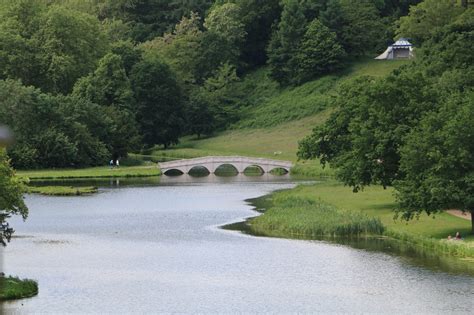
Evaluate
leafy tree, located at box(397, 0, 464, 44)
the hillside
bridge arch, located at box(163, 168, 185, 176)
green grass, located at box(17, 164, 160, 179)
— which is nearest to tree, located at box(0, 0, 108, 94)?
the hillside

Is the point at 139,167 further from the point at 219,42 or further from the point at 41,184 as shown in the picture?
the point at 219,42

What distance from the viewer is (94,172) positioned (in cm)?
11500

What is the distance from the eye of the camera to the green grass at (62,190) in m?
94.1

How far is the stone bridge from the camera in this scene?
119506 mm

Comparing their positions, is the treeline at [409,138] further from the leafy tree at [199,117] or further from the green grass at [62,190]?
the leafy tree at [199,117]

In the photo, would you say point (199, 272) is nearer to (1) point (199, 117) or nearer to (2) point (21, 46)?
(2) point (21, 46)

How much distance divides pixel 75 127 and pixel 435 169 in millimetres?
64168

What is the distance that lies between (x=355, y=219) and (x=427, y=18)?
89246 mm

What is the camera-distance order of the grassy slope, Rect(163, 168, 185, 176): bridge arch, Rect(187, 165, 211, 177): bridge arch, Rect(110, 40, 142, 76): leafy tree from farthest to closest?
Rect(110, 40, 142, 76): leafy tree
the grassy slope
Rect(187, 165, 211, 177): bridge arch
Rect(163, 168, 185, 176): bridge arch

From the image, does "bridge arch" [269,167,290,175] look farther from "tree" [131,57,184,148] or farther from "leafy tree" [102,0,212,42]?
"leafy tree" [102,0,212,42]

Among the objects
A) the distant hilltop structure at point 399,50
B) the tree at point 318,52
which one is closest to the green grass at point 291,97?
the tree at point 318,52

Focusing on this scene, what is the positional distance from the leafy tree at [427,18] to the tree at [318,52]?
8615 mm

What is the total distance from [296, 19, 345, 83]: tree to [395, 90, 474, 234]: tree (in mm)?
90362

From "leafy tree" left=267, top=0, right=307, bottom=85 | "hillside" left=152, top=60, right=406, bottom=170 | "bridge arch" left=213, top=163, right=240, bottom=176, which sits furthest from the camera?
"leafy tree" left=267, top=0, right=307, bottom=85
